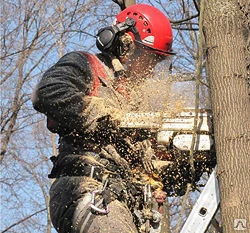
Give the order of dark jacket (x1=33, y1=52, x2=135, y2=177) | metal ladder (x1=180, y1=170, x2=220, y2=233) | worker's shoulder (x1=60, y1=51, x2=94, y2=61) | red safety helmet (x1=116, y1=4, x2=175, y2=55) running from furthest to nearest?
red safety helmet (x1=116, y1=4, x2=175, y2=55) < worker's shoulder (x1=60, y1=51, x2=94, y2=61) < dark jacket (x1=33, y1=52, x2=135, y2=177) < metal ladder (x1=180, y1=170, x2=220, y2=233)

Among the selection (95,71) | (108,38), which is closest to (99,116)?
(95,71)

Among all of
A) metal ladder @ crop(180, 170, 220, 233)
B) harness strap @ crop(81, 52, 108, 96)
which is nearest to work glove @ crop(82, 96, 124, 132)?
harness strap @ crop(81, 52, 108, 96)

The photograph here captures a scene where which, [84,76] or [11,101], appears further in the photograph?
[11,101]

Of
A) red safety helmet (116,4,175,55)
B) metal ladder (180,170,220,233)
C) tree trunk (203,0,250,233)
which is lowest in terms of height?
metal ladder (180,170,220,233)

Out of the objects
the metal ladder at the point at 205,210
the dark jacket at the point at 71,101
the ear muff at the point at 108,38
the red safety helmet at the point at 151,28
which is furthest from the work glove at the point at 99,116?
the red safety helmet at the point at 151,28

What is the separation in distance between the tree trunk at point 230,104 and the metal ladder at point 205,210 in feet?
0.93

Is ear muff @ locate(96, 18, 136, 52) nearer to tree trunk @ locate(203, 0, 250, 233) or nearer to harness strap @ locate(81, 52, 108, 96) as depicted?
harness strap @ locate(81, 52, 108, 96)

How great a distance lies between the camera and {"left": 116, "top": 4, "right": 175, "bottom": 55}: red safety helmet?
639 cm

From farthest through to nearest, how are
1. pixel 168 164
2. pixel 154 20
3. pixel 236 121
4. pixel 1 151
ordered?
pixel 1 151, pixel 154 20, pixel 168 164, pixel 236 121

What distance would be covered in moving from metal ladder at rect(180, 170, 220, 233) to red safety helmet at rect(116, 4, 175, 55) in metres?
1.81

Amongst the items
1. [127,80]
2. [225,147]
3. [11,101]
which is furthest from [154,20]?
[11,101]

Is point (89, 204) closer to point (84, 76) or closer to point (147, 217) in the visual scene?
point (147, 217)

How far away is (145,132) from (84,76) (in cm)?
64

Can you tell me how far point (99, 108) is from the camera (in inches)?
215
